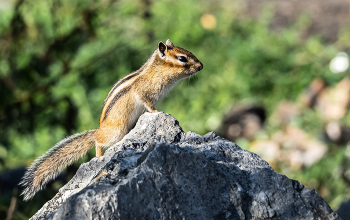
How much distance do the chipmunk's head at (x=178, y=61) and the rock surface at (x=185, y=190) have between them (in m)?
1.17

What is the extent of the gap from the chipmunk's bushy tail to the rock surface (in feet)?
2.65

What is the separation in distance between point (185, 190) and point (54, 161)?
1451mm

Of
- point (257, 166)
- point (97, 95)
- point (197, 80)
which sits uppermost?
point (197, 80)

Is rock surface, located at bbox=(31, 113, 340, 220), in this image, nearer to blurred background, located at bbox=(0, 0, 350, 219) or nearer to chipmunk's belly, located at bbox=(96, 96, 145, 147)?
chipmunk's belly, located at bbox=(96, 96, 145, 147)

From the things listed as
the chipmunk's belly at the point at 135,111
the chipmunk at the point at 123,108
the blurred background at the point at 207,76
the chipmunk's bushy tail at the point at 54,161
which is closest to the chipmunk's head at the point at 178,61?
the chipmunk at the point at 123,108

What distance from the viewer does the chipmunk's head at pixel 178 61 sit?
3.01 m

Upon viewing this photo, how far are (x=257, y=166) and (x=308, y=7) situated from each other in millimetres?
7154

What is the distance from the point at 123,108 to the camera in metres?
2.83

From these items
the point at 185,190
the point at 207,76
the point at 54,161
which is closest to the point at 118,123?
the point at 54,161

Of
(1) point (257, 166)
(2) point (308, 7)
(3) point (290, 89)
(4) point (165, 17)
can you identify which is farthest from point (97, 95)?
(2) point (308, 7)

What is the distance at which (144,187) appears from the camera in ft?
4.99

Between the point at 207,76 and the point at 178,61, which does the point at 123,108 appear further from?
the point at 207,76

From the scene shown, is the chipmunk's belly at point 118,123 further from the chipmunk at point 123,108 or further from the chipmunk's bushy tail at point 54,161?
the chipmunk's bushy tail at point 54,161

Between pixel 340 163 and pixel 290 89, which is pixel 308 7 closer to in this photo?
pixel 290 89
